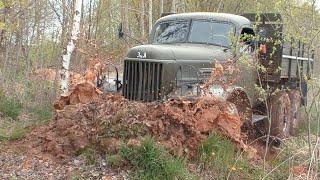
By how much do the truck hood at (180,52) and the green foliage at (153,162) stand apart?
1465 mm

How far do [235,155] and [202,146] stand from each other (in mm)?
517

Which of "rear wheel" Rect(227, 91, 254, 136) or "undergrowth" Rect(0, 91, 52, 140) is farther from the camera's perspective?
"rear wheel" Rect(227, 91, 254, 136)

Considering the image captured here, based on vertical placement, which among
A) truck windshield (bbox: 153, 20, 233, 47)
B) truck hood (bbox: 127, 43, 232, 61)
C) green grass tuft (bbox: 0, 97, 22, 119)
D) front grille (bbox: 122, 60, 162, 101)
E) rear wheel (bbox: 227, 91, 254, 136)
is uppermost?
truck windshield (bbox: 153, 20, 233, 47)

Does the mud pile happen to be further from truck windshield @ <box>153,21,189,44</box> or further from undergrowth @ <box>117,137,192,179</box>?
truck windshield @ <box>153,21,189,44</box>

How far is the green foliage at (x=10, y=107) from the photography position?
30.2 feet

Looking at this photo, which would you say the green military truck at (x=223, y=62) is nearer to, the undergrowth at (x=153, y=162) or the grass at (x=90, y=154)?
the undergrowth at (x=153, y=162)

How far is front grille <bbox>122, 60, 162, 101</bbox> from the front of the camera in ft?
23.1

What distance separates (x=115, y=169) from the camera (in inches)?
241

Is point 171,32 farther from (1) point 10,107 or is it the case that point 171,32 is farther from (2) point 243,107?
(1) point 10,107

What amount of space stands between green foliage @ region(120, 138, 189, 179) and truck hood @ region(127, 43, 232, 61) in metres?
1.46

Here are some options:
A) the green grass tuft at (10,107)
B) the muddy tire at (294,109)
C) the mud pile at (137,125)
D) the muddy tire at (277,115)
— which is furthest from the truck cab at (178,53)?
the green grass tuft at (10,107)

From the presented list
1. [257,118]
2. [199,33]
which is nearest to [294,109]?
[257,118]

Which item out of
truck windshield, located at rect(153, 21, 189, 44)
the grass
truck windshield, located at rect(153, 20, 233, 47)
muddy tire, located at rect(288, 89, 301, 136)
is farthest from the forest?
muddy tire, located at rect(288, 89, 301, 136)

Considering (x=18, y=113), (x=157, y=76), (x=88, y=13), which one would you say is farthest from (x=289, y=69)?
(x=88, y=13)
